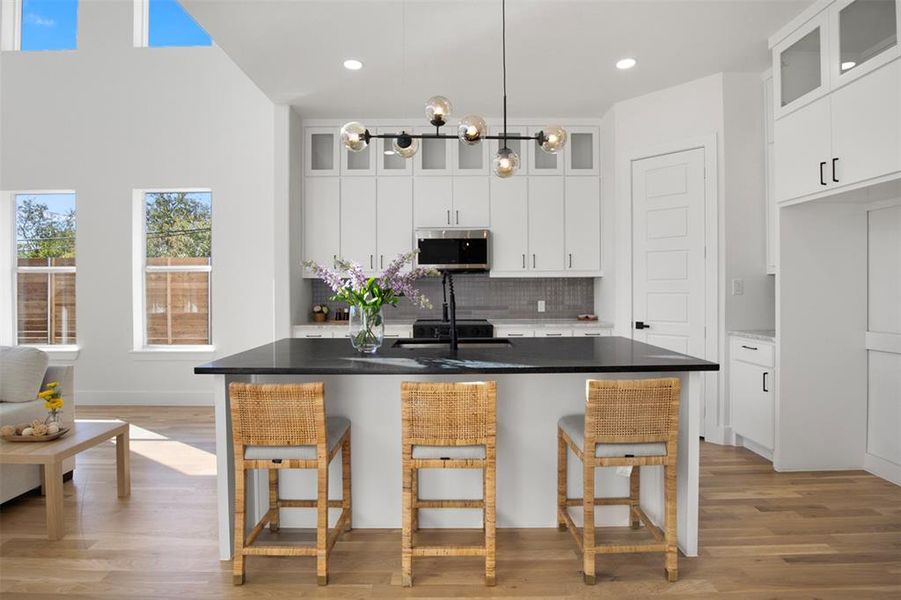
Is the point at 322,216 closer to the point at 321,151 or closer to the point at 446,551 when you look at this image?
the point at 321,151

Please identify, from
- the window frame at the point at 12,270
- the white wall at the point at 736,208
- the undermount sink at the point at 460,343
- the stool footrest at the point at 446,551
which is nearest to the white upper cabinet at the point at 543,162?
the white wall at the point at 736,208

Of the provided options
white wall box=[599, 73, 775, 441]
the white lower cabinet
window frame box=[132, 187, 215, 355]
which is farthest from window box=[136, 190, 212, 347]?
the white lower cabinet

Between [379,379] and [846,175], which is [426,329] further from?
[846,175]

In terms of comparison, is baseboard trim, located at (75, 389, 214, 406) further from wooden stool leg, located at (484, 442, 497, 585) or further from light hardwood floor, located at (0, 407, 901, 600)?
wooden stool leg, located at (484, 442, 497, 585)

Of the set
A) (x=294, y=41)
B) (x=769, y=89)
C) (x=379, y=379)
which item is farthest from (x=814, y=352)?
(x=294, y=41)

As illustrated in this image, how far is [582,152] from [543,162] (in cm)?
40

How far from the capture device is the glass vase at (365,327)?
8.57 ft

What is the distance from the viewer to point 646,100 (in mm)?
4531

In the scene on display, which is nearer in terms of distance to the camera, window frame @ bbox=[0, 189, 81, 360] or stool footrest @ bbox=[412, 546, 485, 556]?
stool footrest @ bbox=[412, 546, 485, 556]

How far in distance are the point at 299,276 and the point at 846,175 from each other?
164 inches

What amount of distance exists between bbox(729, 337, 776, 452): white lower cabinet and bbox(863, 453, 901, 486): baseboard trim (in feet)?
1.85

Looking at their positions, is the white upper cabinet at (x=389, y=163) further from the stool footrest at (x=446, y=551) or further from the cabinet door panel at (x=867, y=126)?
the stool footrest at (x=446, y=551)

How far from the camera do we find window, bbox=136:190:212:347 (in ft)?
18.5

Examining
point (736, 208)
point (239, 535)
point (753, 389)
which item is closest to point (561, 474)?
point (239, 535)
